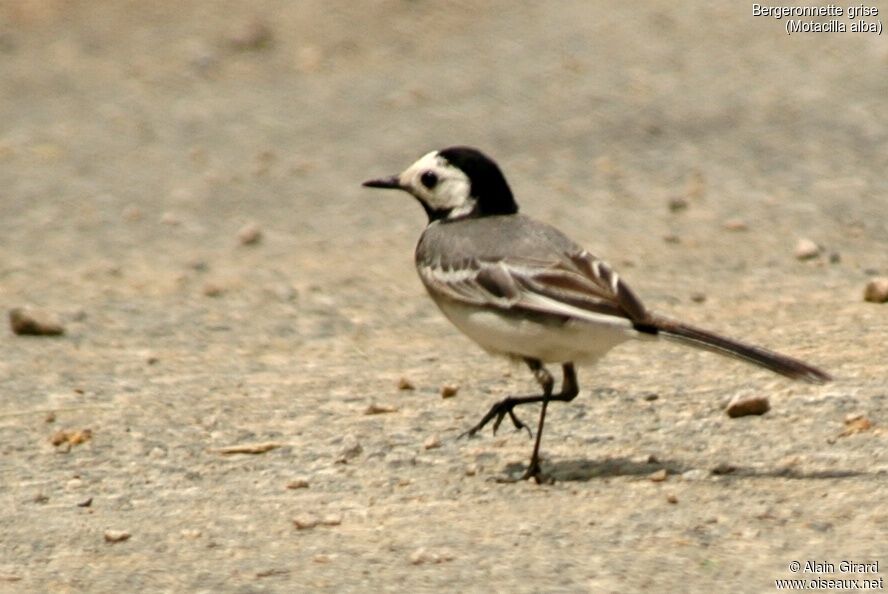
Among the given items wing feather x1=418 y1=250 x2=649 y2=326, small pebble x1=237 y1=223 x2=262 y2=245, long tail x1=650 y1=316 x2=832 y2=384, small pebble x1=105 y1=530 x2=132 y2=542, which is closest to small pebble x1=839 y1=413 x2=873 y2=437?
long tail x1=650 y1=316 x2=832 y2=384

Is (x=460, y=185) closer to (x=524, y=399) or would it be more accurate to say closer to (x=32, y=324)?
(x=524, y=399)

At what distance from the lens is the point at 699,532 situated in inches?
211

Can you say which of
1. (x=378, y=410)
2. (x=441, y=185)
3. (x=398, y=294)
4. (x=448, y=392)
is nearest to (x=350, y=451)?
(x=378, y=410)

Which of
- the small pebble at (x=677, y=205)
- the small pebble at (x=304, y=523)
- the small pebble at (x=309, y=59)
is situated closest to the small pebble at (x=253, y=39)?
the small pebble at (x=309, y=59)

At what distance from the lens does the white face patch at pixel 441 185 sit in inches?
267

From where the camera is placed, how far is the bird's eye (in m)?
6.83

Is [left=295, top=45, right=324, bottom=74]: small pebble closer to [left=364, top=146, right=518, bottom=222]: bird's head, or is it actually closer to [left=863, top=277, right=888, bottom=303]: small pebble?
[left=863, top=277, right=888, bottom=303]: small pebble

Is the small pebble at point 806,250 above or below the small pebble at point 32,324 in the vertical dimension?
above

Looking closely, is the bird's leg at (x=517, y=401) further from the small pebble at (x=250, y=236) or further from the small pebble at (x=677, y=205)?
the small pebble at (x=677, y=205)

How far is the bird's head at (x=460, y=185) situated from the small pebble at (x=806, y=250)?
9.75 ft

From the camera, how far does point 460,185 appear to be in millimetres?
6777

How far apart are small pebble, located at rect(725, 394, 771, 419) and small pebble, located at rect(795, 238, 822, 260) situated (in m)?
2.82

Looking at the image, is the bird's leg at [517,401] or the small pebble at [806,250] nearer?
the bird's leg at [517,401]

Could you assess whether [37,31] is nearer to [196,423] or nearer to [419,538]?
[196,423]
